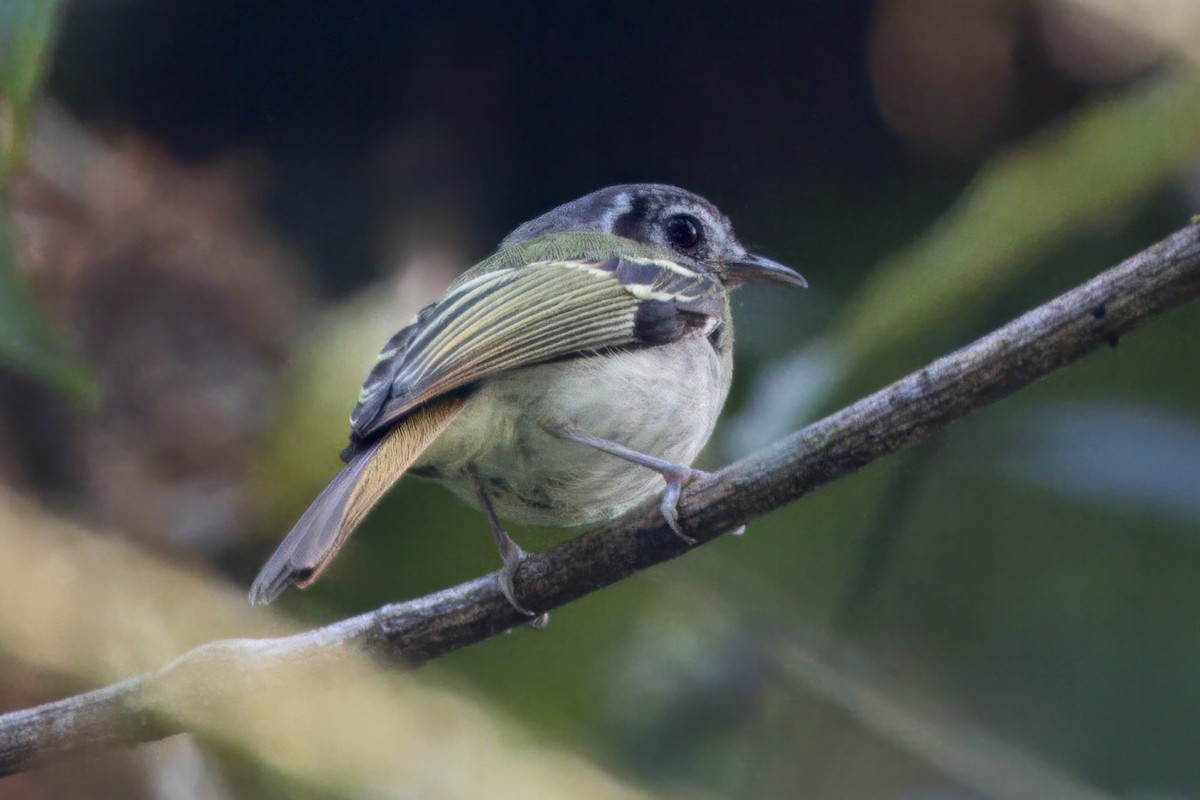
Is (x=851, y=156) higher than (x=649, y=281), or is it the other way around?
(x=851, y=156)

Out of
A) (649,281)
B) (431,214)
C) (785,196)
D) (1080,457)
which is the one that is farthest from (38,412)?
(1080,457)

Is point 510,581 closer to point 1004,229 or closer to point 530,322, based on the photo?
point 530,322

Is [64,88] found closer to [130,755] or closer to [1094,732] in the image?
[130,755]

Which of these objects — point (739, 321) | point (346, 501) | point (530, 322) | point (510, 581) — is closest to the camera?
point (346, 501)

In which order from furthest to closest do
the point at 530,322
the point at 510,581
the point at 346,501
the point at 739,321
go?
1. the point at 739,321
2. the point at 530,322
3. the point at 510,581
4. the point at 346,501

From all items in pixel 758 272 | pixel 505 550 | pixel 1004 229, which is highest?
pixel 1004 229

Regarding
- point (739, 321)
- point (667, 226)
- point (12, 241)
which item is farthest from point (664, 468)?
point (12, 241)
